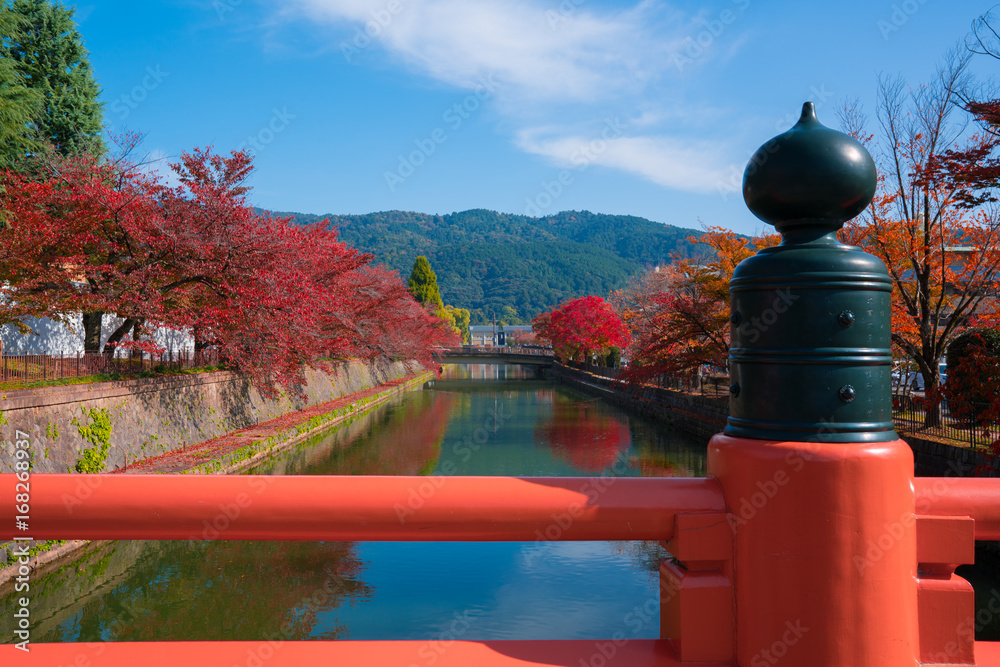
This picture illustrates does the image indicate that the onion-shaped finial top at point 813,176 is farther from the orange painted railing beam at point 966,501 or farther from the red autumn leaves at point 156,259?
the red autumn leaves at point 156,259

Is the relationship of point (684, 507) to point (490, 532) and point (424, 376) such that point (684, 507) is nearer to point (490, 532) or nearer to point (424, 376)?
point (490, 532)

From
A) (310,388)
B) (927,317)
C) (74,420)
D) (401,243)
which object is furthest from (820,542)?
(401,243)

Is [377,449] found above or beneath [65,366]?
beneath

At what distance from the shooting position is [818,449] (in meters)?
1.31

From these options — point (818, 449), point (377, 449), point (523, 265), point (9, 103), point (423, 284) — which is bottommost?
point (377, 449)

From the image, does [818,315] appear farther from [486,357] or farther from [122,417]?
[486,357]

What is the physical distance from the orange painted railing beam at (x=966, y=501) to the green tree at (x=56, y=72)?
26.4m

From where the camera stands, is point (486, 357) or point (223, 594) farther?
point (486, 357)

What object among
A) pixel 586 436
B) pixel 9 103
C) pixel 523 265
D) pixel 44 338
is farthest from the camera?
pixel 523 265

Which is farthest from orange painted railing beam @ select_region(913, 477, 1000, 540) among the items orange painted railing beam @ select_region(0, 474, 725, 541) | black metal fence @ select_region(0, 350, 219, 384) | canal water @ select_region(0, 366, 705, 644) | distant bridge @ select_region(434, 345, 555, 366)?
distant bridge @ select_region(434, 345, 555, 366)

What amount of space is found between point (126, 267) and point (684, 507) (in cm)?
1498

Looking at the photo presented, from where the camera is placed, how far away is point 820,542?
1.31m

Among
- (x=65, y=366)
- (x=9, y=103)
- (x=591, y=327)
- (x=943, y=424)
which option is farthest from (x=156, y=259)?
(x=591, y=327)

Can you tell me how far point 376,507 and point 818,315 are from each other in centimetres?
105
